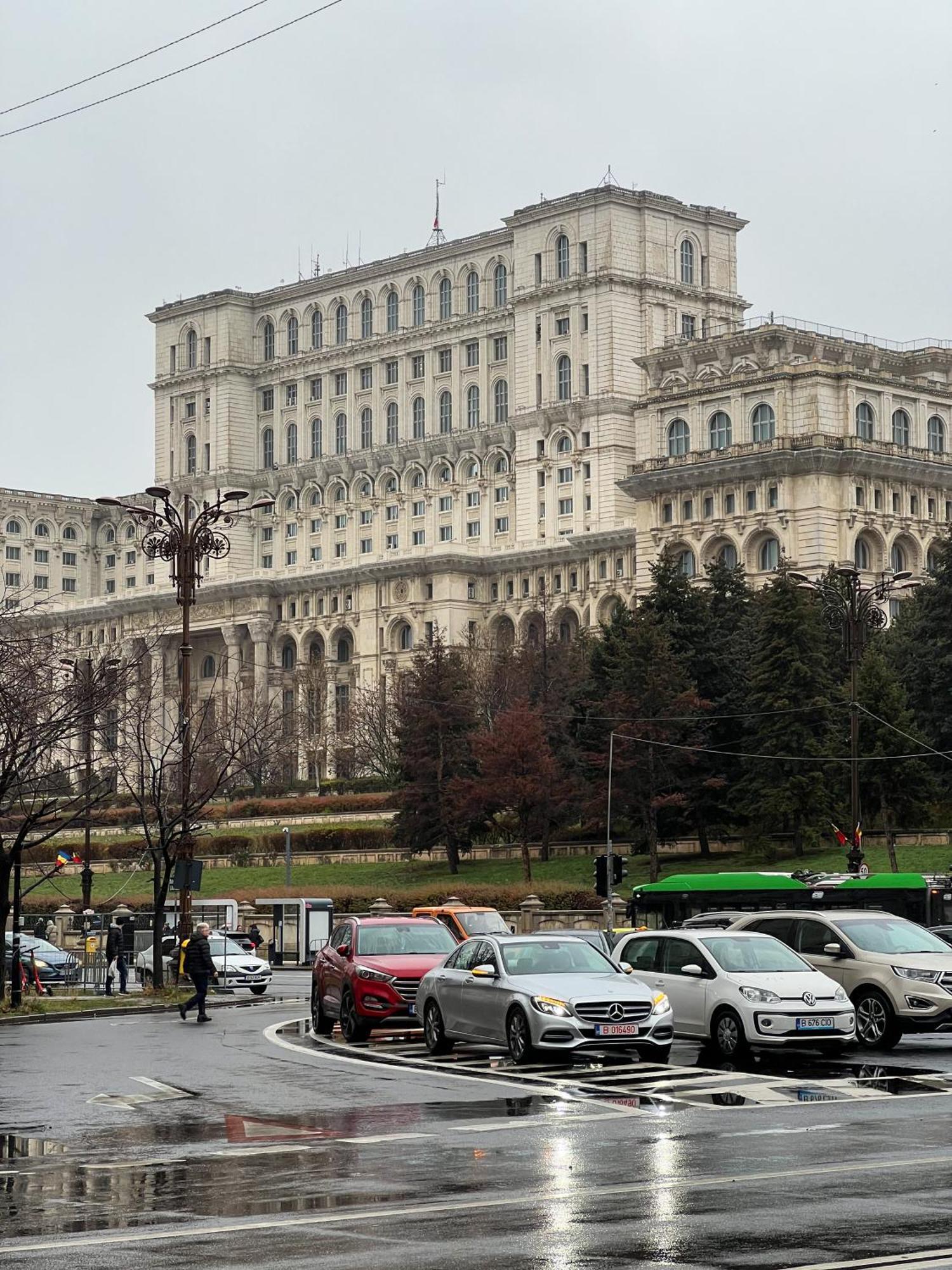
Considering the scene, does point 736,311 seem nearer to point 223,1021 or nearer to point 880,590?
point 880,590

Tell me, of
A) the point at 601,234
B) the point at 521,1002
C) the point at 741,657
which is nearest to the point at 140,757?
the point at 521,1002

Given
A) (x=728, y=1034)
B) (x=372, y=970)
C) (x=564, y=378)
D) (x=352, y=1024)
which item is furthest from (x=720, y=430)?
(x=728, y=1034)

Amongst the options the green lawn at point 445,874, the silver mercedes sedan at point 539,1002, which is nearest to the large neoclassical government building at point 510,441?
the green lawn at point 445,874

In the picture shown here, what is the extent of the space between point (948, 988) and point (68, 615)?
141 meters

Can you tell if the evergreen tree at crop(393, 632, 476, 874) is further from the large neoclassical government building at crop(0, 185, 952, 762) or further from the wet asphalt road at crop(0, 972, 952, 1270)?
the wet asphalt road at crop(0, 972, 952, 1270)

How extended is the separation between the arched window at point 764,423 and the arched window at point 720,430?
1.76 m

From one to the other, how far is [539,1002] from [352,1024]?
5.46m

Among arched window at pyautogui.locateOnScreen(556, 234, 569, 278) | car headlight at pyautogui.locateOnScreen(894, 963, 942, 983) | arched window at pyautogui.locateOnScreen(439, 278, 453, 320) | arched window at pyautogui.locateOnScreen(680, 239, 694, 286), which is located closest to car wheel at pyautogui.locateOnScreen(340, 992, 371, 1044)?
car headlight at pyautogui.locateOnScreen(894, 963, 942, 983)

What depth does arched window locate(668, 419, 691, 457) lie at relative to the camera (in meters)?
114

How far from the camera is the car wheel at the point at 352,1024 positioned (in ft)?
87.4

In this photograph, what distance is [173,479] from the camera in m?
162

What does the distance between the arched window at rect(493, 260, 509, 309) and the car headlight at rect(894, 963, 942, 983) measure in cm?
11938

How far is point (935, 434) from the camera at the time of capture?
11369 centimetres

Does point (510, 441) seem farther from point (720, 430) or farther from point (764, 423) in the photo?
point (764, 423)
